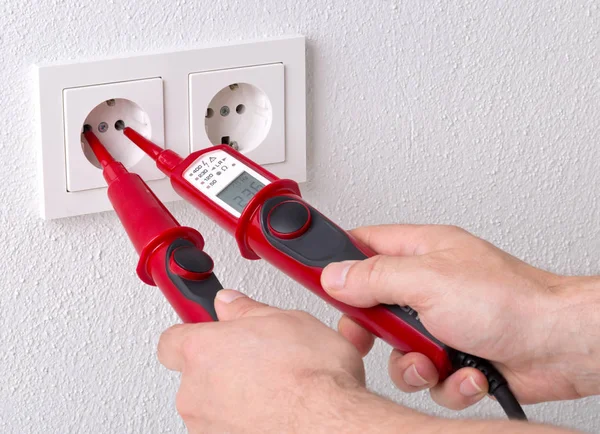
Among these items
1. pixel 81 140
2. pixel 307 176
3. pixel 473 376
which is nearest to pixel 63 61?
pixel 81 140

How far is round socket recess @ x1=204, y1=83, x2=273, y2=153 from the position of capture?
1.86 ft

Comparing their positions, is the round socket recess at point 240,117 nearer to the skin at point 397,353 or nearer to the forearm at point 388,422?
the skin at point 397,353

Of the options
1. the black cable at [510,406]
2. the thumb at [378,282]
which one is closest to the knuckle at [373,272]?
the thumb at [378,282]

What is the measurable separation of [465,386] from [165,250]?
178mm

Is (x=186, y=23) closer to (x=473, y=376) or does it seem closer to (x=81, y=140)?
(x=81, y=140)

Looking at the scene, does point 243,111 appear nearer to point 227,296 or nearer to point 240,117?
point 240,117

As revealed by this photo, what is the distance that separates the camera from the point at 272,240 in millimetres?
493

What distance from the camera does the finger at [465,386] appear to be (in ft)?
1.64

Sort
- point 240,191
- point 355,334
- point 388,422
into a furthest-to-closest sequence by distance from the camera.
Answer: point 355,334
point 240,191
point 388,422

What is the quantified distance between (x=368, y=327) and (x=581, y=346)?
14 cm

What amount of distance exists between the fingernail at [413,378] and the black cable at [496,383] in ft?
0.07

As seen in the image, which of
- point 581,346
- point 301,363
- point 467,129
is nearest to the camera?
point 301,363

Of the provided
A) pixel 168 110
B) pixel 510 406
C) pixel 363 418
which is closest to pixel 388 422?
pixel 363 418

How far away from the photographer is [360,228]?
58cm
